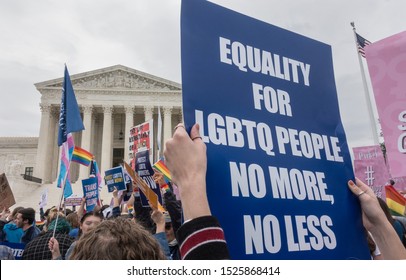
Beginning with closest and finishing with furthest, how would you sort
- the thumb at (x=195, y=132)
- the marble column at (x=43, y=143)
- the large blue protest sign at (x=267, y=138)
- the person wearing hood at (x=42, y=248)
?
the thumb at (x=195, y=132) → the large blue protest sign at (x=267, y=138) → the person wearing hood at (x=42, y=248) → the marble column at (x=43, y=143)

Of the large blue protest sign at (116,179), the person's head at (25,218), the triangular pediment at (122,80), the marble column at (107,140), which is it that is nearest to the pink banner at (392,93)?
the person's head at (25,218)

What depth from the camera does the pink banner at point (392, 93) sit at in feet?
8.64

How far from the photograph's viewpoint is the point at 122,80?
45188 millimetres

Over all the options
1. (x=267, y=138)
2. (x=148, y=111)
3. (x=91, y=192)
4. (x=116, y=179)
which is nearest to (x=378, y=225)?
(x=267, y=138)

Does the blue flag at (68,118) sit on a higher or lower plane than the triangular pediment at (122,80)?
lower

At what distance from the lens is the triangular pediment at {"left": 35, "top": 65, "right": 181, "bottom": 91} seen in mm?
44688

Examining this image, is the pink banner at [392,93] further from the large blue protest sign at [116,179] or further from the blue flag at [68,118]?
the large blue protest sign at [116,179]

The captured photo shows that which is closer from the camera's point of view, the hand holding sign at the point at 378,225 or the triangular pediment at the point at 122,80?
the hand holding sign at the point at 378,225

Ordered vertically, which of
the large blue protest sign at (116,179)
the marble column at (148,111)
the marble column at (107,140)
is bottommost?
the large blue protest sign at (116,179)

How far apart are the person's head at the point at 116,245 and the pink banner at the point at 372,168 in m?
7.19

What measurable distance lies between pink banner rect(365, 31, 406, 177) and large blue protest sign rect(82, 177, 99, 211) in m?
7.68

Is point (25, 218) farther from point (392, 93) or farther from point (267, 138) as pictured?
point (392, 93)

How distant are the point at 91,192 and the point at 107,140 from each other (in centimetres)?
3475
